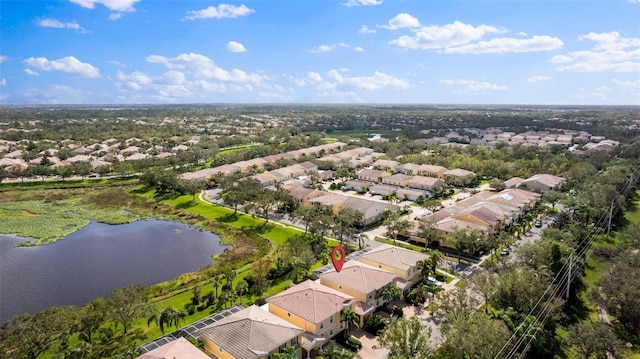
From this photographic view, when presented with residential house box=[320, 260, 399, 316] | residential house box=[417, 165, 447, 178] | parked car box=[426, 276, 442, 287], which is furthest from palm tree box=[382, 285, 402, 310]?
residential house box=[417, 165, 447, 178]

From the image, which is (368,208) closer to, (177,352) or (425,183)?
(425,183)

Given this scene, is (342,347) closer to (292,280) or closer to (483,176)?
(292,280)

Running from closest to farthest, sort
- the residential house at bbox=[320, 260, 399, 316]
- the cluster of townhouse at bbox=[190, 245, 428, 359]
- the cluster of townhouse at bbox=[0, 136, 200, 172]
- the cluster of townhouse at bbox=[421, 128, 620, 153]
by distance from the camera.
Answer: the cluster of townhouse at bbox=[190, 245, 428, 359] < the residential house at bbox=[320, 260, 399, 316] < the cluster of townhouse at bbox=[0, 136, 200, 172] < the cluster of townhouse at bbox=[421, 128, 620, 153]

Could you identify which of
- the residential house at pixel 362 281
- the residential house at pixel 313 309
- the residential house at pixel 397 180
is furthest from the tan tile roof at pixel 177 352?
the residential house at pixel 397 180

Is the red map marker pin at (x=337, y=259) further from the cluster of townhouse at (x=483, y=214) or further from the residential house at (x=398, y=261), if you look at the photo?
the cluster of townhouse at (x=483, y=214)

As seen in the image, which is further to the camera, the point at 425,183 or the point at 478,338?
the point at 425,183

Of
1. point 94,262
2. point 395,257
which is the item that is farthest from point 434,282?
point 94,262

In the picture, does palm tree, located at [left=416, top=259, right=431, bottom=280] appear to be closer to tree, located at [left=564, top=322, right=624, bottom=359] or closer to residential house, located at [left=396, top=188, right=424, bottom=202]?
tree, located at [left=564, top=322, right=624, bottom=359]
